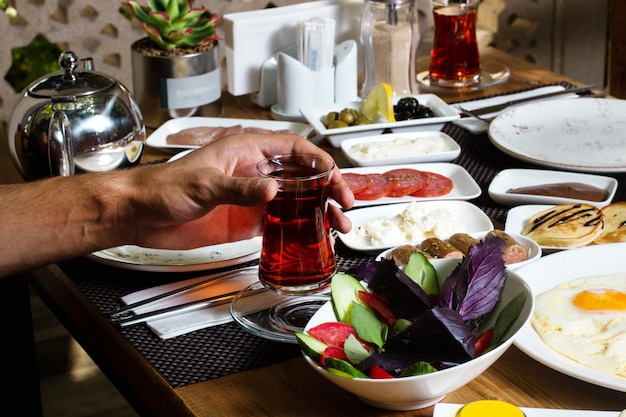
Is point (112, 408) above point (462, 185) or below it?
below

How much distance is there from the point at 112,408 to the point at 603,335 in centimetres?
178

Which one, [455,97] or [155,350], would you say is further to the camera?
[455,97]

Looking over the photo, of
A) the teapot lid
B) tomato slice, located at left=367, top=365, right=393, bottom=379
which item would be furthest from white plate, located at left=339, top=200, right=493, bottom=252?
the teapot lid

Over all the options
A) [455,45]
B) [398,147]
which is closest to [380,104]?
[398,147]

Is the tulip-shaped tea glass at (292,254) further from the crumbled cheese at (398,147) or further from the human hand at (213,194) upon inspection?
the crumbled cheese at (398,147)

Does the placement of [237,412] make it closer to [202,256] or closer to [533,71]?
[202,256]

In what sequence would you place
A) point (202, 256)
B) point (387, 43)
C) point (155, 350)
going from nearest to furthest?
point (155, 350)
point (202, 256)
point (387, 43)

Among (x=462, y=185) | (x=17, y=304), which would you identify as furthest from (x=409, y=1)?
(x=17, y=304)

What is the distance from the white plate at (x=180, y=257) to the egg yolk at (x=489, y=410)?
520mm

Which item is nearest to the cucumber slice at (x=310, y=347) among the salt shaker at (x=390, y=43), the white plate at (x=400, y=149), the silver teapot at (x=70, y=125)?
the white plate at (x=400, y=149)

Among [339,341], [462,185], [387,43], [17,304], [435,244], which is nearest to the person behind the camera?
[339,341]

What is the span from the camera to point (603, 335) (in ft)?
3.51

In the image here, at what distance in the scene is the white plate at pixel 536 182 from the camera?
1.52 metres

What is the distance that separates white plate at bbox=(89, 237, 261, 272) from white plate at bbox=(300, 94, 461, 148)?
1.67 feet
